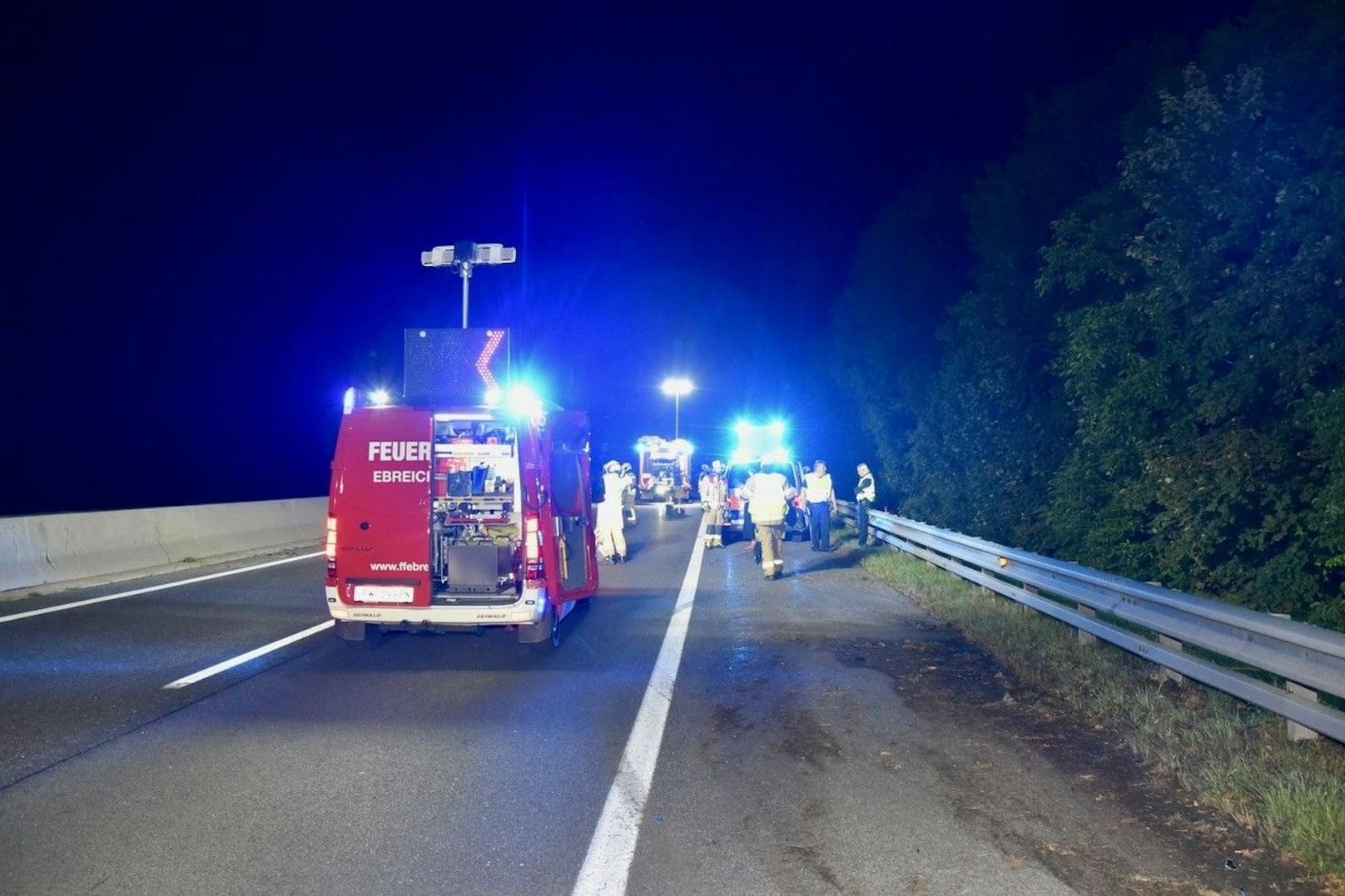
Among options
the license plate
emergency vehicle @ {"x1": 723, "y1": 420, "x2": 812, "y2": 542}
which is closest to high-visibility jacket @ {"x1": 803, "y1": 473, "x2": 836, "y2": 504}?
emergency vehicle @ {"x1": 723, "y1": 420, "x2": 812, "y2": 542}

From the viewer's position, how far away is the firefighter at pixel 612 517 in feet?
60.4

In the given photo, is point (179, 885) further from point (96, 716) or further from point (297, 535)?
point (297, 535)

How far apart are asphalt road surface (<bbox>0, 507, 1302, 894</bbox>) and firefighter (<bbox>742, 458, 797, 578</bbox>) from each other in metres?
4.98

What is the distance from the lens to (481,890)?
4410mm

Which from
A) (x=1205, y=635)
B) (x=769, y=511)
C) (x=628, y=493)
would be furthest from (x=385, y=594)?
(x=628, y=493)

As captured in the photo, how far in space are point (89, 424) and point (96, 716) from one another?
4817 centimetres

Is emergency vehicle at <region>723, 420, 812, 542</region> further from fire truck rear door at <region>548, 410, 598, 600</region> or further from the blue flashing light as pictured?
the blue flashing light

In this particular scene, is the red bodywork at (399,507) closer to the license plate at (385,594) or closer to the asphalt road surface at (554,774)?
the license plate at (385,594)

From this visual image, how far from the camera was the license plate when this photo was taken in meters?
9.20

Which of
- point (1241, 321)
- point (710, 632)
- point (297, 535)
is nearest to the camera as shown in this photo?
point (1241, 321)

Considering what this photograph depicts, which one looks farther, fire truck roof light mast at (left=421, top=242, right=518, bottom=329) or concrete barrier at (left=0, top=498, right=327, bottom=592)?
fire truck roof light mast at (left=421, top=242, right=518, bottom=329)

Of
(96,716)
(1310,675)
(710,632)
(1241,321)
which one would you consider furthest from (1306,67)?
(96,716)

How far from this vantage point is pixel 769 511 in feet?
51.2

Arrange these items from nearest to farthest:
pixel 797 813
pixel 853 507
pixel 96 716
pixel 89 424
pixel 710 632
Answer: pixel 797 813, pixel 96 716, pixel 710 632, pixel 853 507, pixel 89 424
